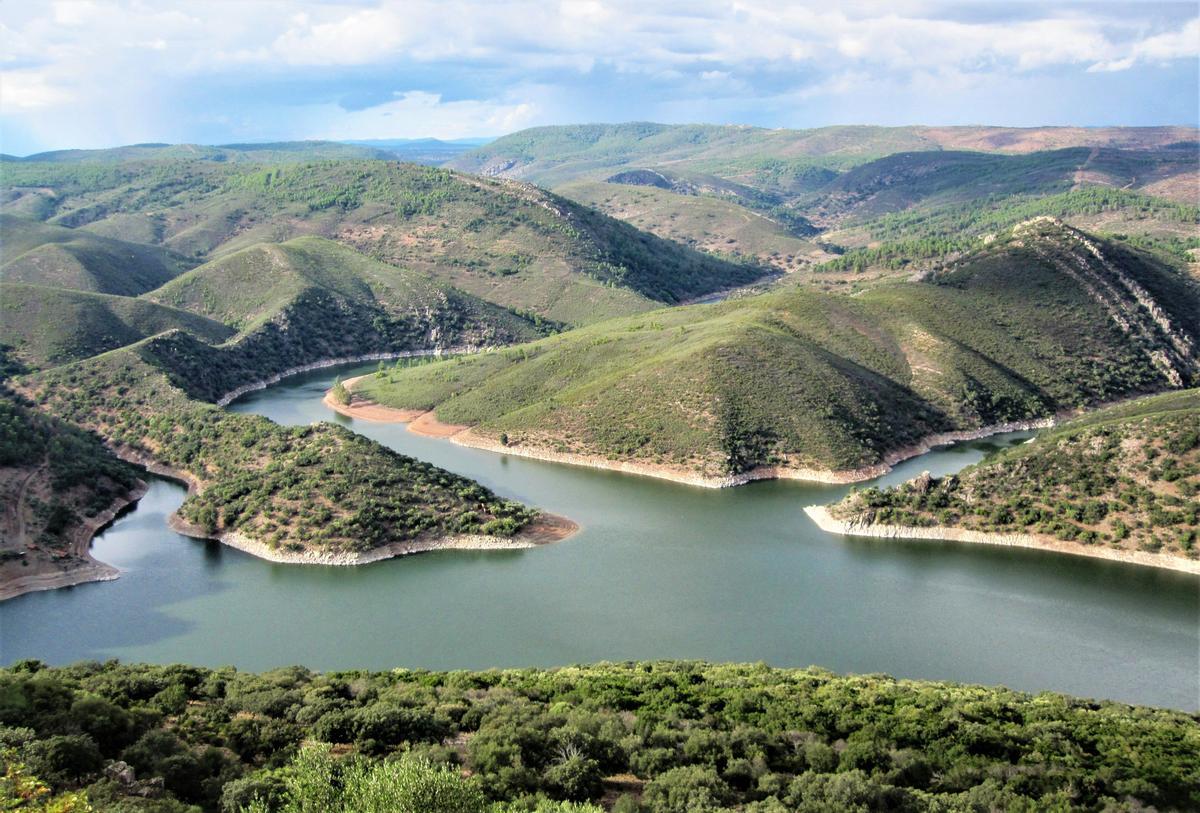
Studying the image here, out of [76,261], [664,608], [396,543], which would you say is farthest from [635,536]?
[76,261]

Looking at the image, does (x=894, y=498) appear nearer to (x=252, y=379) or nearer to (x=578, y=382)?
(x=578, y=382)

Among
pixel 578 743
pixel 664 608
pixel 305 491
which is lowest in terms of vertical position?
pixel 664 608

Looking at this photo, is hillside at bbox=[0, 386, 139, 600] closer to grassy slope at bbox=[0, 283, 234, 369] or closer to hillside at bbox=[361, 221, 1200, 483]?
hillside at bbox=[361, 221, 1200, 483]

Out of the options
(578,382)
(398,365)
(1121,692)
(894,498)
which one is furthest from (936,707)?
(398,365)

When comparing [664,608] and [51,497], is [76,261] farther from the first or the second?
[664,608]

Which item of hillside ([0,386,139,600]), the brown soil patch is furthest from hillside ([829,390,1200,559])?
hillside ([0,386,139,600])

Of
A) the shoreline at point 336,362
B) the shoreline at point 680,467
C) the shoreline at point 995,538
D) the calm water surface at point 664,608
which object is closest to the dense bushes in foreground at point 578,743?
the calm water surface at point 664,608
